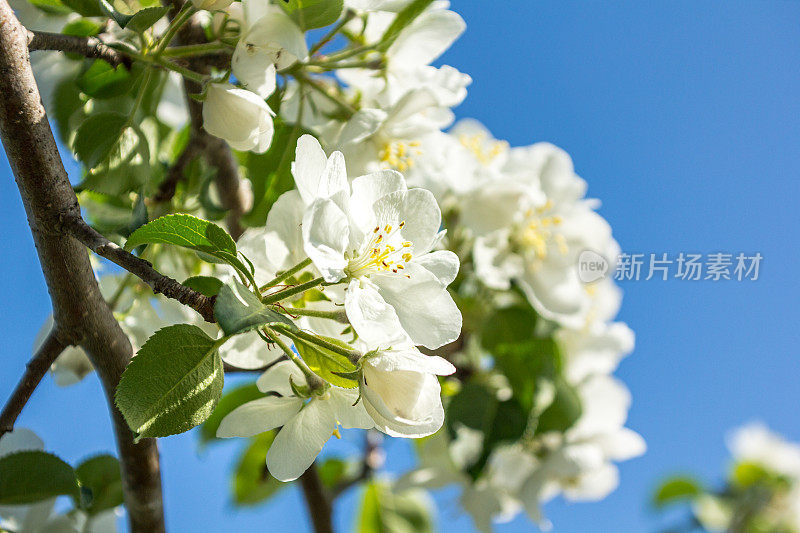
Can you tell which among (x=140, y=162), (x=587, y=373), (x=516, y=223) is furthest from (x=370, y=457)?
(x=140, y=162)

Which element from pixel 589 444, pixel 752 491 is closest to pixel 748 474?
pixel 752 491

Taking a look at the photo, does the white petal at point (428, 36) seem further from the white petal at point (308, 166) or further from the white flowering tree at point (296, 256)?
the white petal at point (308, 166)

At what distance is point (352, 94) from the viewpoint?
3.31ft

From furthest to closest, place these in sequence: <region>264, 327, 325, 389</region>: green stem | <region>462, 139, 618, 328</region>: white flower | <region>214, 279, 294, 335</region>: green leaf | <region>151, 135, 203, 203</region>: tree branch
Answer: <region>462, 139, 618, 328</region>: white flower → <region>151, 135, 203, 203</region>: tree branch → <region>264, 327, 325, 389</region>: green stem → <region>214, 279, 294, 335</region>: green leaf

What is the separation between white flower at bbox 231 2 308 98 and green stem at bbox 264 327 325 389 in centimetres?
26

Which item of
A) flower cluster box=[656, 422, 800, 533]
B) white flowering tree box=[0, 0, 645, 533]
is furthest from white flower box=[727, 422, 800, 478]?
white flowering tree box=[0, 0, 645, 533]

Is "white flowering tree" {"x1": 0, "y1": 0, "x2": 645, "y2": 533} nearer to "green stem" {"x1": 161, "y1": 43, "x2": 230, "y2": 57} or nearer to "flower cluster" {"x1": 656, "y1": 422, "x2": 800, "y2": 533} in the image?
"green stem" {"x1": 161, "y1": 43, "x2": 230, "y2": 57}

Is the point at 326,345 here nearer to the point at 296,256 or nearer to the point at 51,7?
the point at 296,256

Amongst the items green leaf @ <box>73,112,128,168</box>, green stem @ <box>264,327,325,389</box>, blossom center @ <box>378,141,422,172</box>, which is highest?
blossom center @ <box>378,141,422,172</box>

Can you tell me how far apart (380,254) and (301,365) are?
0.11 meters

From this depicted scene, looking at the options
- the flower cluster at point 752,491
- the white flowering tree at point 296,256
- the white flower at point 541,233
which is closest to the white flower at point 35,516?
the white flowering tree at point 296,256

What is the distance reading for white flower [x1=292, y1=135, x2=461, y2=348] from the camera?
1.77ft

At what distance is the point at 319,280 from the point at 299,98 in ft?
1.35

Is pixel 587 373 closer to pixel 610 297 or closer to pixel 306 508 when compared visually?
pixel 610 297
